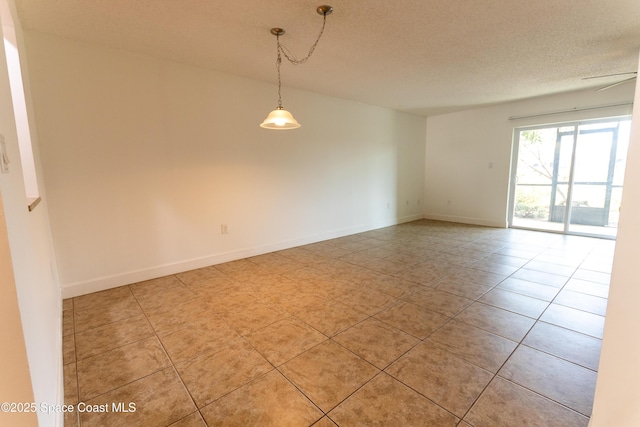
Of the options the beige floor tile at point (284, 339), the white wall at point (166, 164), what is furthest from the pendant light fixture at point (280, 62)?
the beige floor tile at point (284, 339)

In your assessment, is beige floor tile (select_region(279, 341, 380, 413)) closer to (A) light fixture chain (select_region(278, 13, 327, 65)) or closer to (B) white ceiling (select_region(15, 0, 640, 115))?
(B) white ceiling (select_region(15, 0, 640, 115))

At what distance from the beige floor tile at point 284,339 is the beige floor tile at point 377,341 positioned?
0.21m

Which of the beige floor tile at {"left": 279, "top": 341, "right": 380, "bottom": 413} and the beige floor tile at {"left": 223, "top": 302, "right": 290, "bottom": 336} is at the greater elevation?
the beige floor tile at {"left": 223, "top": 302, "right": 290, "bottom": 336}

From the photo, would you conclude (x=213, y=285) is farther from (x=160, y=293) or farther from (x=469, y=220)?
(x=469, y=220)

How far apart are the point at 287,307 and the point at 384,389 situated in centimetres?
120

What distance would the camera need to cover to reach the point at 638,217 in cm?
93

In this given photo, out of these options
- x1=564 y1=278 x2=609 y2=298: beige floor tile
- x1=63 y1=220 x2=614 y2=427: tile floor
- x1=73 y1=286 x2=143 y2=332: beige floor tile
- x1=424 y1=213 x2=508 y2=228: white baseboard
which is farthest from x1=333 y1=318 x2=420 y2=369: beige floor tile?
x1=424 y1=213 x2=508 y2=228: white baseboard

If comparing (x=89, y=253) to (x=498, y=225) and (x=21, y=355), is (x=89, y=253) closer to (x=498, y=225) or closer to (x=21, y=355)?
(x=21, y=355)

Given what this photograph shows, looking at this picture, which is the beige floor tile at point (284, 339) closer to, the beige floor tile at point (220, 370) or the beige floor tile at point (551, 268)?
the beige floor tile at point (220, 370)

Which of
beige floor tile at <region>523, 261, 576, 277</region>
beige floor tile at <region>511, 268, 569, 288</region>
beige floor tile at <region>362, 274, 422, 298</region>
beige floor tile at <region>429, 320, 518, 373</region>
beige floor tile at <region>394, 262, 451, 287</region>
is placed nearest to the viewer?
beige floor tile at <region>429, 320, 518, 373</region>

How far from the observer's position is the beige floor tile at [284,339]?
74.9 inches

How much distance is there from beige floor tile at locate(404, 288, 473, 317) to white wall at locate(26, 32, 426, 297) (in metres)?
2.34

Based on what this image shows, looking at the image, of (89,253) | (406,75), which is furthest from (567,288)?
(89,253)

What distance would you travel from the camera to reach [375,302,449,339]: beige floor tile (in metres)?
2.16
